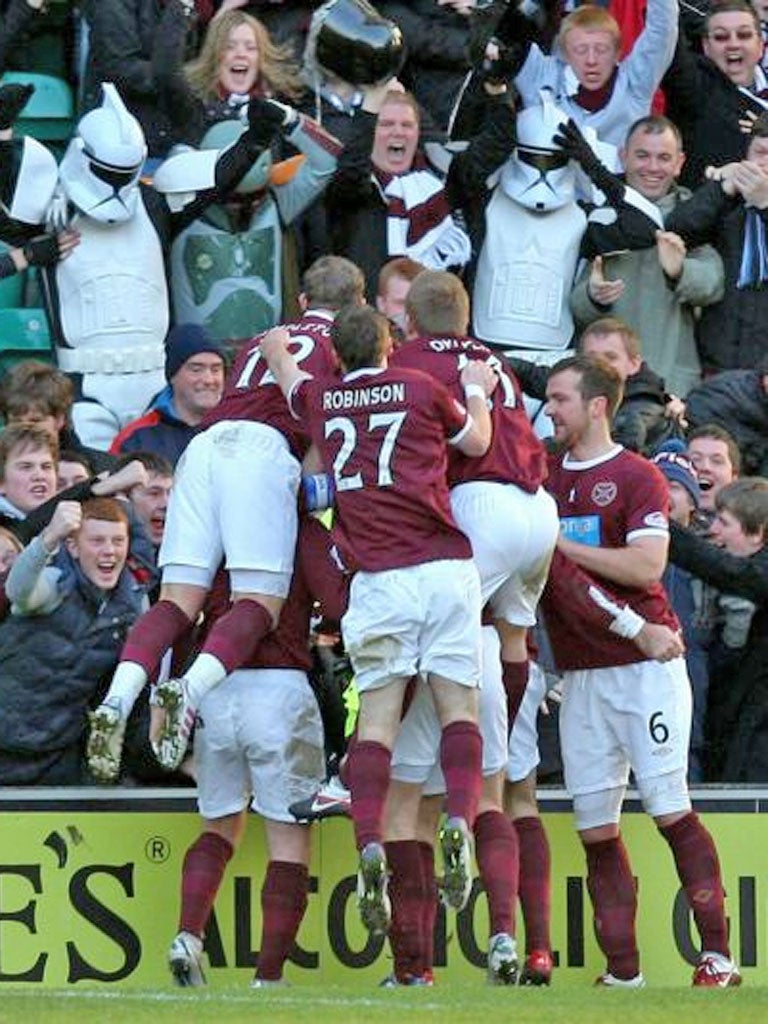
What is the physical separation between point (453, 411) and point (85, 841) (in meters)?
2.32

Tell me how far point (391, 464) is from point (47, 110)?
18.0 ft

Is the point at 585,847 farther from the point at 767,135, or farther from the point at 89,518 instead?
the point at 767,135

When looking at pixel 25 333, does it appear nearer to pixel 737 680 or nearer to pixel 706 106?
pixel 706 106

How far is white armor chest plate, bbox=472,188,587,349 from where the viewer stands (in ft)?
51.3

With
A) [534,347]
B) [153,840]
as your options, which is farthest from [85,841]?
[534,347]

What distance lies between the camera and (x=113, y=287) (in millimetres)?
15188

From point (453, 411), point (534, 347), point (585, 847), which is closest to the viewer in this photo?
point (453, 411)

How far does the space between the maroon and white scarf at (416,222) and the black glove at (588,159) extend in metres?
0.61

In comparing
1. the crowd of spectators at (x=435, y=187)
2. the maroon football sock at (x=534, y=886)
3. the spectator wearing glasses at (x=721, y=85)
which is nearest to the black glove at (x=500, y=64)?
the crowd of spectators at (x=435, y=187)

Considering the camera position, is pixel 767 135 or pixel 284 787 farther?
pixel 767 135

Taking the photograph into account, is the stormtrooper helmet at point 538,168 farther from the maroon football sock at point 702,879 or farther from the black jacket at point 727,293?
the maroon football sock at point 702,879

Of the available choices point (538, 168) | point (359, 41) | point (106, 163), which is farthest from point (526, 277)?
point (106, 163)

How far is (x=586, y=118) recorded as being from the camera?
16.3 m

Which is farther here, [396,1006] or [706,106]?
[706,106]
